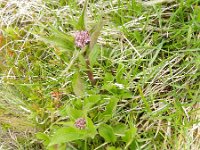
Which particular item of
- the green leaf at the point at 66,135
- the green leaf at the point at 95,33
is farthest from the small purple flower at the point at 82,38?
the green leaf at the point at 66,135

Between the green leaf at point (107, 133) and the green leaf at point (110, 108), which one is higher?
the green leaf at point (110, 108)

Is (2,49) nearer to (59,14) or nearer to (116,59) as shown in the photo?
(59,14)

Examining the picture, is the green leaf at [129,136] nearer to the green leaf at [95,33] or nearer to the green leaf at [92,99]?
the green leaf at [92,99]

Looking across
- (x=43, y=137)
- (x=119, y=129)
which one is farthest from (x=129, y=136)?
(x=43, y=137)

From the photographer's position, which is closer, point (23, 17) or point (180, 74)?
point (180, 74)

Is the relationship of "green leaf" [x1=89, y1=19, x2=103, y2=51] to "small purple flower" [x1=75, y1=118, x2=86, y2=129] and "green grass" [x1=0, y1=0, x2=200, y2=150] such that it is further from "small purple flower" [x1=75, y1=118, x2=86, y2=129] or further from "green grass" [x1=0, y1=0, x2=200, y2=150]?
"small purple flower" [x1=75, y1=118, x2=86, y2=129]

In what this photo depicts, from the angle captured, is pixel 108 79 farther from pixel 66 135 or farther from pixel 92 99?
pixel 66 135

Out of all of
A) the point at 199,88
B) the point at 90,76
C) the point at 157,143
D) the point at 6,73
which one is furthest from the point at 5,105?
the point at 199,88

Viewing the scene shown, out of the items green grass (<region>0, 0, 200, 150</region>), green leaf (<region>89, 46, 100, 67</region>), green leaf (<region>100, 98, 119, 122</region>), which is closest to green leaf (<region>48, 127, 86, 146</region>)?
green grass (<region>0, 0, 200, 150</region>)
